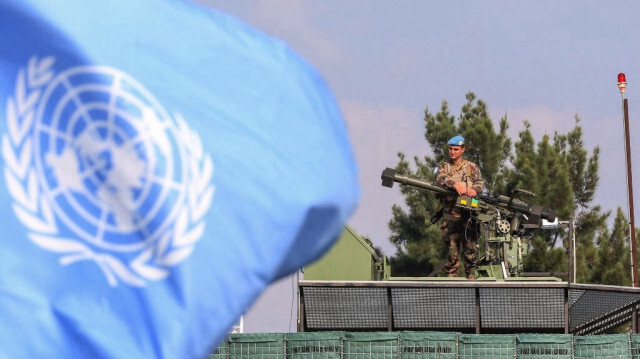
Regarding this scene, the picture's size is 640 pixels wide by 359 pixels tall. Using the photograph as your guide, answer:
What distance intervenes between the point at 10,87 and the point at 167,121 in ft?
2.01

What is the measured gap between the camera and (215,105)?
20.8 ft

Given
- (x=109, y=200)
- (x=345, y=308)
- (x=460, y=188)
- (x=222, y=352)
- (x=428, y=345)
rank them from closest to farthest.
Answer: (x=109, y=200), (x=428, y=345), (x=222, y=352), (x=345, y=308), (x=460, y=188)

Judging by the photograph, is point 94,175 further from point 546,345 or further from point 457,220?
point 457,220

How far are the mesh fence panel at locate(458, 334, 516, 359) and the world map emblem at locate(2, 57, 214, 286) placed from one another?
32.0 feet

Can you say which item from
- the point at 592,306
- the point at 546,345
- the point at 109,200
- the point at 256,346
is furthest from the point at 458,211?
the point at 109,200

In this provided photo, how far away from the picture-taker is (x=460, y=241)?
17703 millimetres

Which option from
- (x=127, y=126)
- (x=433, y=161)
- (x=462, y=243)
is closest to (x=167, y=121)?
(x=127, y=126)

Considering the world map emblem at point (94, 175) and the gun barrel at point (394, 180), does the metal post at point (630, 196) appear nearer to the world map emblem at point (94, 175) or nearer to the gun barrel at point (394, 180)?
the gun barrel at point (394, 180)

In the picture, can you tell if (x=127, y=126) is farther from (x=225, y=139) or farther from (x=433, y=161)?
(x=433, y=161)

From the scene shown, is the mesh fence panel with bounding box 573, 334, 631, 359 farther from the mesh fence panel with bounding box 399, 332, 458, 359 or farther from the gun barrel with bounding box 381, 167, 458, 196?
the gun barrel with bounding box 381, 167, 458, 196

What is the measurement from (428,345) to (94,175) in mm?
9841

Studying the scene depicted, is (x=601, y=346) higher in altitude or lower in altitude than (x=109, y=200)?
higher

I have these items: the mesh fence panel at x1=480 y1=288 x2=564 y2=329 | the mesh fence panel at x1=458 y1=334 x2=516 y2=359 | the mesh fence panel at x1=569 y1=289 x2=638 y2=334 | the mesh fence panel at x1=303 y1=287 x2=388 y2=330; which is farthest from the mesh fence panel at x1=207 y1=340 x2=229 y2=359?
the mesh fence panel at x1=569 y1=289 x2=638 y2=334

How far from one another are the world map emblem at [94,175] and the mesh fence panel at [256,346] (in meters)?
9.84
